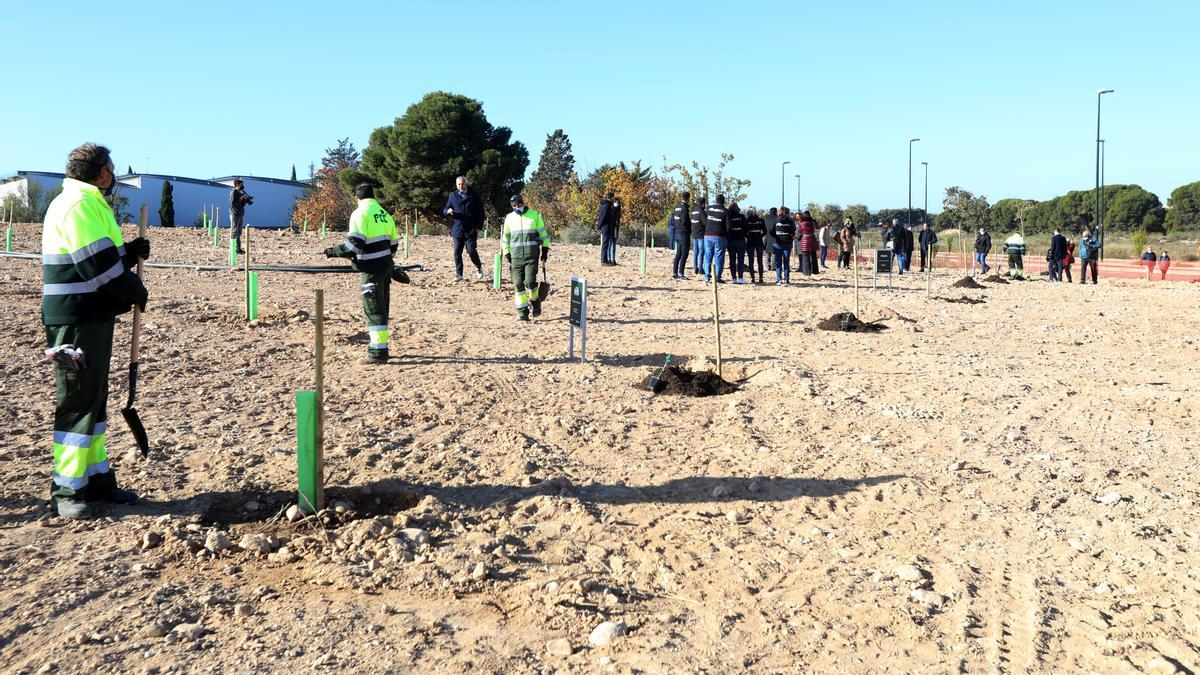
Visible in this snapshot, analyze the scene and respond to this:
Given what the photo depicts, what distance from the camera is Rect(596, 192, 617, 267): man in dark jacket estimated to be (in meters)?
20.8

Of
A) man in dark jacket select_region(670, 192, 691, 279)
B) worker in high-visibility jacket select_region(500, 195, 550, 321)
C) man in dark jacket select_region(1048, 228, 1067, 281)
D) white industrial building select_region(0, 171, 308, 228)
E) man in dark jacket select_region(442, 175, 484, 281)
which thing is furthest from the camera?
white industrial building select_region(0, 171, 308, 228)

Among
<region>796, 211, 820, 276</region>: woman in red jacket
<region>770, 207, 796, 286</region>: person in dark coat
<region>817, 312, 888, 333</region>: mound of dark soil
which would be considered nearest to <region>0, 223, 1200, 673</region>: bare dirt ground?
<region>817, 312, 888, 333</region>: mound of dark soil

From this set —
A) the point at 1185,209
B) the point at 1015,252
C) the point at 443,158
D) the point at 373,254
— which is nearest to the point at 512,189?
the point at 443,158

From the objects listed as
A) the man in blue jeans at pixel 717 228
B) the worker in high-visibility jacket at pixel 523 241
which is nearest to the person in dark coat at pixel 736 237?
the man in blue jeans at pixel 717 228

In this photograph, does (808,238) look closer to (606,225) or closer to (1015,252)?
(606,225)

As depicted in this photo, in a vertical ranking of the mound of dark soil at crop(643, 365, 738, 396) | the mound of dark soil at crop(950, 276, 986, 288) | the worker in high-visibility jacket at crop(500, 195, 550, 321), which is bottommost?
the mound of dark soil at crop(643, 365, 738, 396)

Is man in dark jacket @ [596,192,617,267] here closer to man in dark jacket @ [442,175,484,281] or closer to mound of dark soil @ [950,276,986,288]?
man in dark jacket @ [442,175,484,281]

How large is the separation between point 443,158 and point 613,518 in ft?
138

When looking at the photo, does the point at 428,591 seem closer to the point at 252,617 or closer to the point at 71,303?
the point at 252,617

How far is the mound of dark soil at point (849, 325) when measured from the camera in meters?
12.9

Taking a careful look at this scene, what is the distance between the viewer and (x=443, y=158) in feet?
149

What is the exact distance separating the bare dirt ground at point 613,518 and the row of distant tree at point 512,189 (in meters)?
27.9

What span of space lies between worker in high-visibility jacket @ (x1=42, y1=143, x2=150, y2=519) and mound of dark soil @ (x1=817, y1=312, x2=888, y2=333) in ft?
32.0

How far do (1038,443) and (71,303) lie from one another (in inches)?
249
